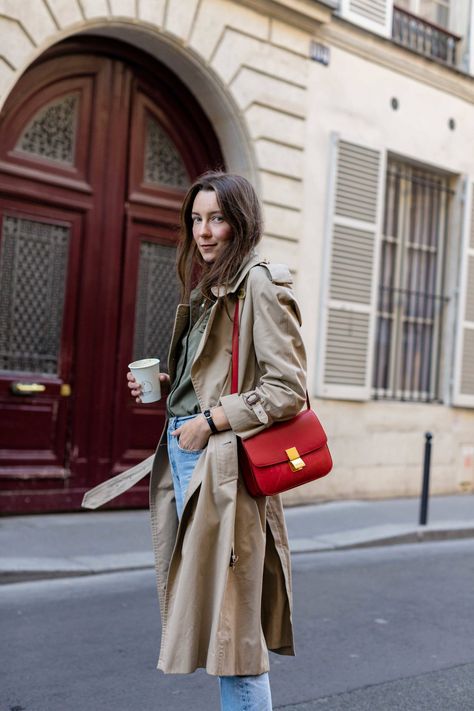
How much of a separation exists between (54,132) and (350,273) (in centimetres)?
354

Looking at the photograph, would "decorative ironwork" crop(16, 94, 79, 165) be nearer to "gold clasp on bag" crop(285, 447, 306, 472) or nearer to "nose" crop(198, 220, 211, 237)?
"nose" crop(198, 220, 211, 237)

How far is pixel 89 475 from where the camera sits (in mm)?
8609

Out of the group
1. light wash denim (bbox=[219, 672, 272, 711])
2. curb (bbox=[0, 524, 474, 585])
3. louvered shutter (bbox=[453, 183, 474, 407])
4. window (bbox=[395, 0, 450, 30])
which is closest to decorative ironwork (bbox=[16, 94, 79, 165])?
curb (bbox=[0, 524, 474, 585])

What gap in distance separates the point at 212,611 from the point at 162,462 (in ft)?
1.75

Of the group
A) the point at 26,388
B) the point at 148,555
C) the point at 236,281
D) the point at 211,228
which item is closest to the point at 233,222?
the point at 211,228

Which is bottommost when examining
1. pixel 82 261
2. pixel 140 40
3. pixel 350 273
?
pixel 82 261

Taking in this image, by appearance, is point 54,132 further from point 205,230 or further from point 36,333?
point 205,230

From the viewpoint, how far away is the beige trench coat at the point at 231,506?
8.96 ft

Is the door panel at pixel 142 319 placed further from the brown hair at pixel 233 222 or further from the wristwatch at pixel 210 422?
the wristwatch at pixel 210 422

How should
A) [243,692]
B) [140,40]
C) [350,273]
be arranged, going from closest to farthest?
[243,692], [140,40], [350,273]

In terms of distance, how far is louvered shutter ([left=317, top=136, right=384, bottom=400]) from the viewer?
401 inches

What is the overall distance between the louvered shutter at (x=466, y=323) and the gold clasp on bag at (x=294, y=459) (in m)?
9.09

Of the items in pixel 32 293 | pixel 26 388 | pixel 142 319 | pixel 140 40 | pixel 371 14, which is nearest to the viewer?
pixel 26 388

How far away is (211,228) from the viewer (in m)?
2.94
